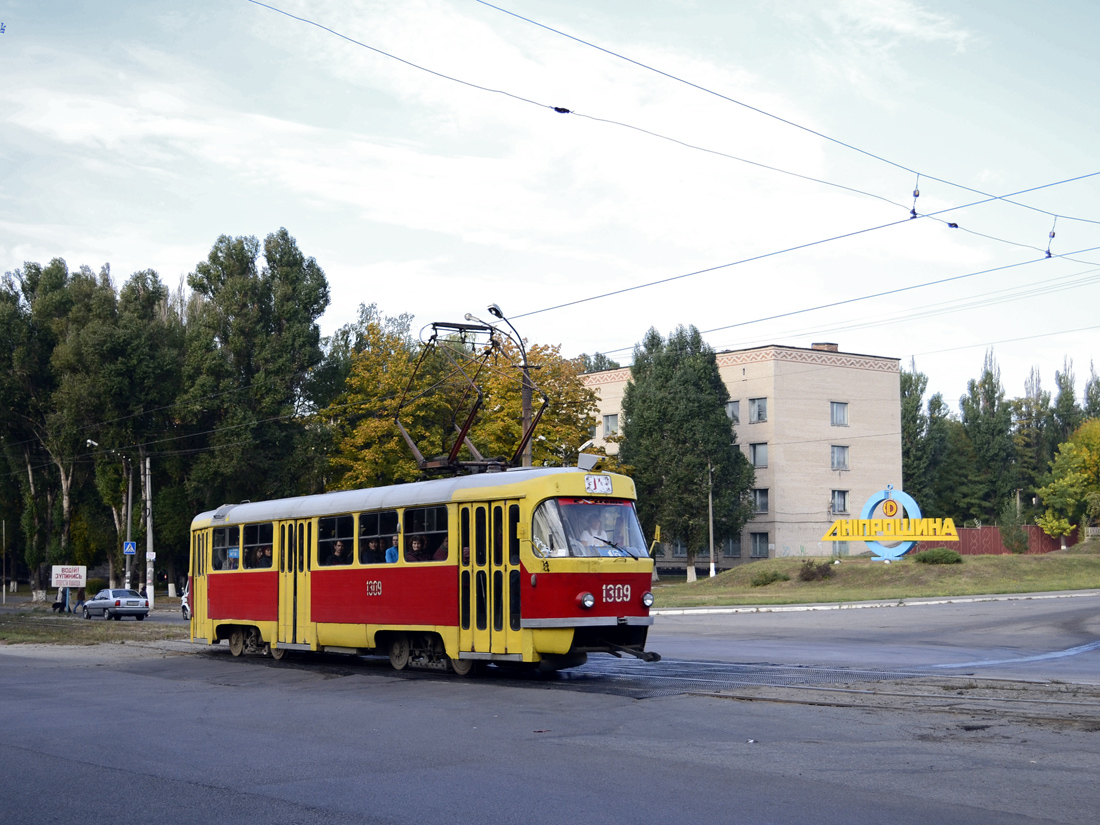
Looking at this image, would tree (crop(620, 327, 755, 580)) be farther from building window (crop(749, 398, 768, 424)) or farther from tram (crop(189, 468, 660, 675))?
tram (crop(189, 468, 660, 675))

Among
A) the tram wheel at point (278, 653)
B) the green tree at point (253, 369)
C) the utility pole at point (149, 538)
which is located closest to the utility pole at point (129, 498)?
the utility pole at point (149, 538)

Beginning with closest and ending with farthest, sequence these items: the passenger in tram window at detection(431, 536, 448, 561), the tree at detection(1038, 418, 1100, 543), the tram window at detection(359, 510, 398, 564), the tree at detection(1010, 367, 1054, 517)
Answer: the passenger in tram window at detection(431, 536, 448, 561) → the tram window at detection(359, 510, 398, 564) → the tree at detection(1038, 418, 1100, 543) → the tree at detection(1010, 367, 1054, 517)

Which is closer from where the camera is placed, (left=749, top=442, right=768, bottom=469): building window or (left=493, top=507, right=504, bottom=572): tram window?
(left=493, top=507, right=504, bottom=572): tram window

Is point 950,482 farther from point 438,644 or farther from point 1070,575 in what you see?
point 438,644

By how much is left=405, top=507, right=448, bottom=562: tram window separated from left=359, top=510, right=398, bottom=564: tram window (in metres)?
0.41

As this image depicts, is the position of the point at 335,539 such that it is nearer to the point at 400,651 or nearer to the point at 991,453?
the point at 400,651

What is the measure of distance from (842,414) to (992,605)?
122 ft

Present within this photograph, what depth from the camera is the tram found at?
1536cm

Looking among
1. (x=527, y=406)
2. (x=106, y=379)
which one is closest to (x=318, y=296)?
(x=106, y=379)

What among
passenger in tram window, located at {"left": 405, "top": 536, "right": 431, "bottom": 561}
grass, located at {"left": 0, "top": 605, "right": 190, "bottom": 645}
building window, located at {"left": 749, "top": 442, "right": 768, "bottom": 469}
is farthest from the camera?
building window, located at {"left": 749, "top": 442, "right": 768, "bottom": 469}

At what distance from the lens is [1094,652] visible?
20266 millimetres

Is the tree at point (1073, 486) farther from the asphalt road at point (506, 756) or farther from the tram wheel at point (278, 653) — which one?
the tram wheel at point (278, 653)

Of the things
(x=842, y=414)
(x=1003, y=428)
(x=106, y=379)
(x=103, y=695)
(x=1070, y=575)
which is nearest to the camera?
(x=103, y=695)

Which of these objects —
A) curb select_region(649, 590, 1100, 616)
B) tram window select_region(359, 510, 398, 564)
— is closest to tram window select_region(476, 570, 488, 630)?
tram window select_region(359, 510, 398, 564)
